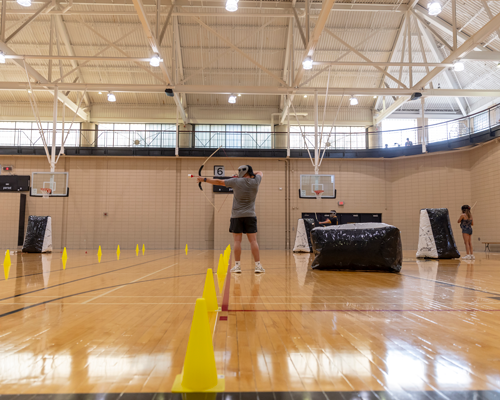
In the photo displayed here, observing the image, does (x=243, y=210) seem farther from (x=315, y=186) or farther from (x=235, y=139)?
(x=235, y=139)

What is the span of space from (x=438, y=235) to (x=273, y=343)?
9838 mm

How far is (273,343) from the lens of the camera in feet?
7.26

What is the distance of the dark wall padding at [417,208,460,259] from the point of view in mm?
10352

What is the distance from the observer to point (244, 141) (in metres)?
19.5

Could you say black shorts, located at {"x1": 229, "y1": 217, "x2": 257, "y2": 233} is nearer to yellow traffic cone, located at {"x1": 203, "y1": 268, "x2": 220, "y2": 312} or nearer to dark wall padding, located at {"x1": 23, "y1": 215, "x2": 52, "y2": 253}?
yellow traffic cone, located at {"x1": 203, "y1": 268, "x2": 220, "y2": 312}

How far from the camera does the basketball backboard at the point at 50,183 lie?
13.9 m

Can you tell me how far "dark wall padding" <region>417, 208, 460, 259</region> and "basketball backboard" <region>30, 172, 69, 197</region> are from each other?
1293cm

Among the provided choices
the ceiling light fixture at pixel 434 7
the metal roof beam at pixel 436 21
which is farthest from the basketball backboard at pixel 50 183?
the metal roof beam at pixel 436 21

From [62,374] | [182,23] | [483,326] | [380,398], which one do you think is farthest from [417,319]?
[182,23]

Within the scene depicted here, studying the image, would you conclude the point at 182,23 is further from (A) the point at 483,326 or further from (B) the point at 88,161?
(A) the point at 483,326

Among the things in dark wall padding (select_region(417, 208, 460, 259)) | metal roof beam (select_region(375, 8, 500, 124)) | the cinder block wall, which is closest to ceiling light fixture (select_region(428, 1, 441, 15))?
metal roof beam (select_region(375, 8, 500, 124))

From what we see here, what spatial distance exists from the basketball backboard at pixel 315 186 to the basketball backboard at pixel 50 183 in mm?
9324

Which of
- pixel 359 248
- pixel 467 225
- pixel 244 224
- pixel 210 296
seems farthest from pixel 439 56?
pixel 210 296

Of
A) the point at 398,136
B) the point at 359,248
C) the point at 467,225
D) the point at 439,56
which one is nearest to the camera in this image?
the point at 359,248
